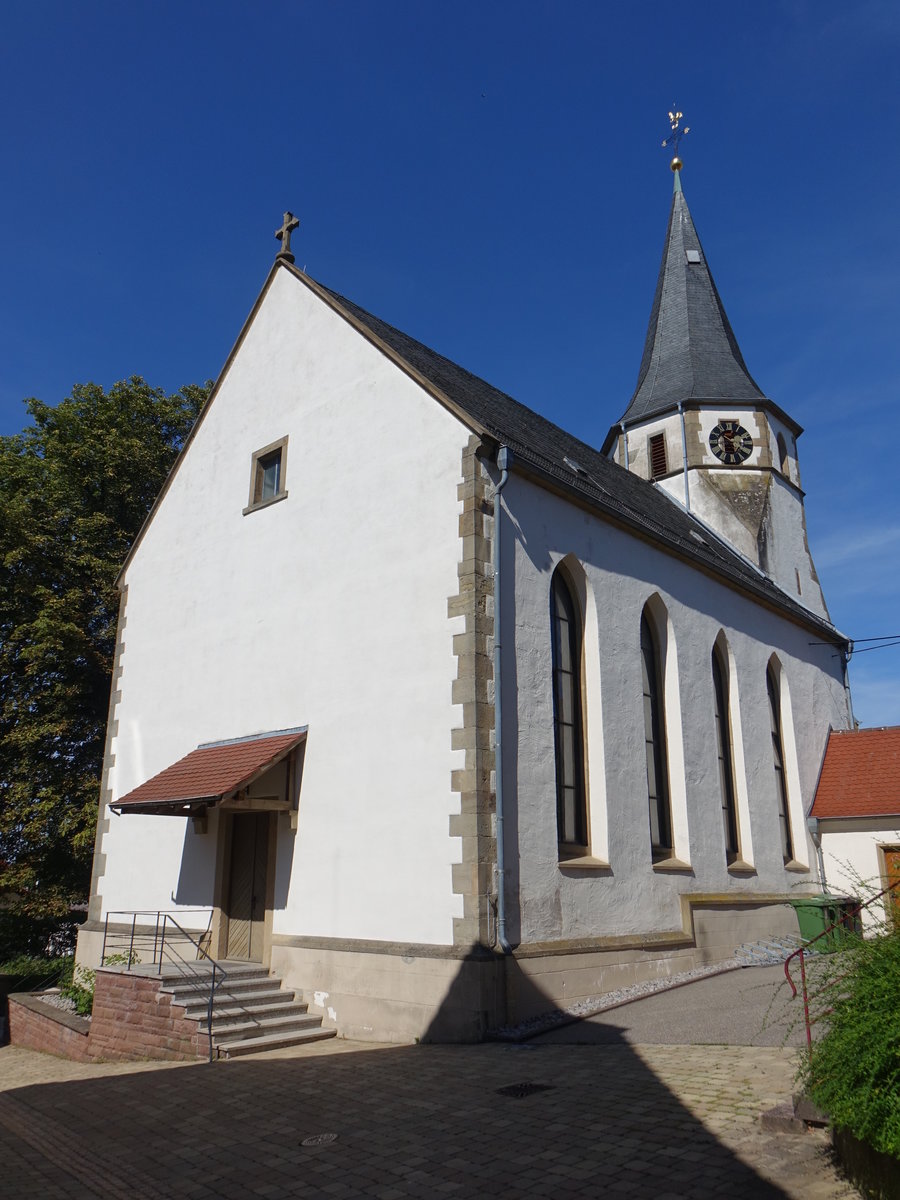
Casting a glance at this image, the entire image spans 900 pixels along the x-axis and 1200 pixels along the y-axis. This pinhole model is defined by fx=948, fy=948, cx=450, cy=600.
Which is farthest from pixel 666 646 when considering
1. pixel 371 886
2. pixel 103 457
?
pixel 103 457

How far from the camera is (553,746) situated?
450 inches

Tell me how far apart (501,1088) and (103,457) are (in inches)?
777

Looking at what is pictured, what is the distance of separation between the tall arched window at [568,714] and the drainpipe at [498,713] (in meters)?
1.41

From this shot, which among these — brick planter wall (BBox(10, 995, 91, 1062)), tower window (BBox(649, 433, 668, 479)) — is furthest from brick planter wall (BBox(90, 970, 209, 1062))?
tower window (BBox(649, 433, 668, 479))

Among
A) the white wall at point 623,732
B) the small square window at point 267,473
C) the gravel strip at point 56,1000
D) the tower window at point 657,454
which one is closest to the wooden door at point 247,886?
the gravel strip at point 56,1000

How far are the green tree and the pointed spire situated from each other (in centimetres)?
1319

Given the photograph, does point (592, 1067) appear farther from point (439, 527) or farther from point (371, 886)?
point (439, 527)

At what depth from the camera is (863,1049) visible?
4520 millimetres

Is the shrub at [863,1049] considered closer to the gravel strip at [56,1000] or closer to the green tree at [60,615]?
the gravel strip at [56,1000]

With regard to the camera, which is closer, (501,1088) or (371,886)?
(501,1088)

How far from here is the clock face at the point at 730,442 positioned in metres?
24.2

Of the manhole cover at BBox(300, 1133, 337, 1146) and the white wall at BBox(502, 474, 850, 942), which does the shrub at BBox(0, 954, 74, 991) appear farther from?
the manhole cover at BBox(300, 1133, 337, 1146)

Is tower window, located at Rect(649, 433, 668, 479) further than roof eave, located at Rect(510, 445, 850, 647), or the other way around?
tower window, located at Rect(649, 433, 668, 479)

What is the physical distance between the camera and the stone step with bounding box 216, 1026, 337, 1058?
988 cm
